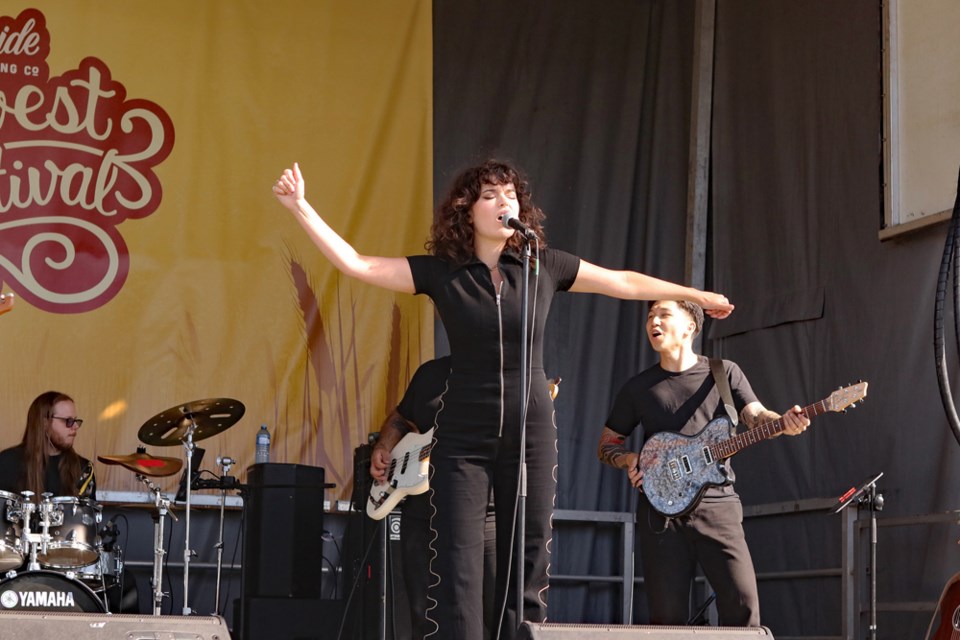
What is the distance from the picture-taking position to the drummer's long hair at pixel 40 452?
643 cm

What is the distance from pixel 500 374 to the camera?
3.46 m

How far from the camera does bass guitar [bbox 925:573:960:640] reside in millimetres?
4359

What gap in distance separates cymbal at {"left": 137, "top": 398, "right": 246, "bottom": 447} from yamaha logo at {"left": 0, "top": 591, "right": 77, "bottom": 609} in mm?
792

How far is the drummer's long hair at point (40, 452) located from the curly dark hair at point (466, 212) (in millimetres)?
3334

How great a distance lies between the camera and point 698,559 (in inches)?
185

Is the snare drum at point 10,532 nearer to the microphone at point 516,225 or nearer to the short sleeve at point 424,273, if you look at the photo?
the short sleeve at point 424,273

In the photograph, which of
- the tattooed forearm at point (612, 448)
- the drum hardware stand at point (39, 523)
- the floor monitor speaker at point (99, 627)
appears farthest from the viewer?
the drum hardware stand at point (39, 523)

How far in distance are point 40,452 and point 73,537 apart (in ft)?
2.13

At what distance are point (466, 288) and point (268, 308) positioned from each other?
3.65 meters

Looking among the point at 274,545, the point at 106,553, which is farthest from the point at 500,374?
the point at 106,553

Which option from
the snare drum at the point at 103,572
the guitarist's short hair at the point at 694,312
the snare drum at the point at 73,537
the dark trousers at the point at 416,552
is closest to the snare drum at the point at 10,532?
the snare drum at the point at 73,537

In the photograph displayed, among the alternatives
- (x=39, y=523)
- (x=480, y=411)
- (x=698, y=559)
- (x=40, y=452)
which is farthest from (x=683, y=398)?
(x=40, y=452)

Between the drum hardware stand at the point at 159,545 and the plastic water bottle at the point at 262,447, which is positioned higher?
the plastic water bottle at the point at 262,447

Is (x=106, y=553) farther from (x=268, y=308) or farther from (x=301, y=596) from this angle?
(x=268, y=308)
